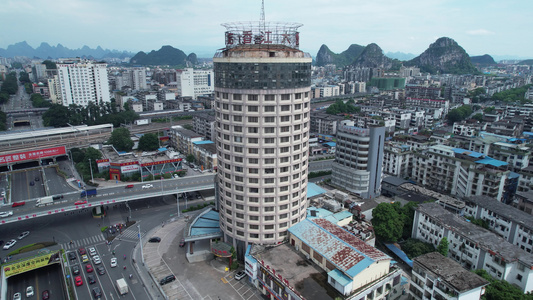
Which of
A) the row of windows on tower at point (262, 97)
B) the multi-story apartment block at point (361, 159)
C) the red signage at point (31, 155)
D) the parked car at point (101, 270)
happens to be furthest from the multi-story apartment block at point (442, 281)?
the red signage at point (31, 155)

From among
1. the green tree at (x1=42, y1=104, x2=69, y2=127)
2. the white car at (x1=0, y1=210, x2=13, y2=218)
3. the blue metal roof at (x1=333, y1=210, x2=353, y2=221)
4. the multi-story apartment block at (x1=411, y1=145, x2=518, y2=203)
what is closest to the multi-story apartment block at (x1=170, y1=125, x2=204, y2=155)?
the white car at (x1=0, y1=210, x2=13, y2=218)

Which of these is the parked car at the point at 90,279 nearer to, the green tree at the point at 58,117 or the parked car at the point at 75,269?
the parked car at the point at 75,269

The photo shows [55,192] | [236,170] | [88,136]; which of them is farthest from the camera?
[88,136]

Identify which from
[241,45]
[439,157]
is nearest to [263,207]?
[241,45]

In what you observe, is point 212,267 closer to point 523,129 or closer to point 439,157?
point 439,157

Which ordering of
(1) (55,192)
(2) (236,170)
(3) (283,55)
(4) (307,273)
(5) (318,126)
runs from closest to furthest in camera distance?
(4) (307,273)
(3) (283,55)
(2) (236,170)
(1) (55,192)
(5) (318,126)

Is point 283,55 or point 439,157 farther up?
point 283,55

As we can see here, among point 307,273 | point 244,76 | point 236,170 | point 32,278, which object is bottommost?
point 32,278
